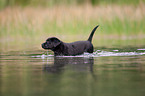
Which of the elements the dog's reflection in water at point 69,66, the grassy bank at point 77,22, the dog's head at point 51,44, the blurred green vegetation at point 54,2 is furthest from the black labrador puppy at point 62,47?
the blurred green vegetation at point 54,2

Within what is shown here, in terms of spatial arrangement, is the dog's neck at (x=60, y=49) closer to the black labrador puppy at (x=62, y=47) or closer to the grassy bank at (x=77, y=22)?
the black labrador puppy at (x=62, y=47)

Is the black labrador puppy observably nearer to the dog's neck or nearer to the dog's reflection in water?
the dog's neck

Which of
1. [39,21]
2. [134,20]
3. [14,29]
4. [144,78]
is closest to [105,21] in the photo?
[134,20]

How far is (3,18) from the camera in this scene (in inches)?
1079

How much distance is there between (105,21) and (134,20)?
2142 millimetres

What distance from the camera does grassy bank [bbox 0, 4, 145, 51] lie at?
971 inches

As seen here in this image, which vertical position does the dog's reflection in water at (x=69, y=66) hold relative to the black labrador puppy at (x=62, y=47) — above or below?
below

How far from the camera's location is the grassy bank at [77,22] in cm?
2466

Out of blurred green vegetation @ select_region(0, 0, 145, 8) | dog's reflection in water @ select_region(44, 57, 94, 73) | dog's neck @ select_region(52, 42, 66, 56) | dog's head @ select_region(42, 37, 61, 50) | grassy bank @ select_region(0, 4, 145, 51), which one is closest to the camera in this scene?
dog's reflection in water @ select_region(44, 57, 94, 73)

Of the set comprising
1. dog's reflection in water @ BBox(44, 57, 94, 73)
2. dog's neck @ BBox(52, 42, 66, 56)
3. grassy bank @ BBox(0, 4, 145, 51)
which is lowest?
dog's reflection in water @ BBox(44, 57, 94, 73)

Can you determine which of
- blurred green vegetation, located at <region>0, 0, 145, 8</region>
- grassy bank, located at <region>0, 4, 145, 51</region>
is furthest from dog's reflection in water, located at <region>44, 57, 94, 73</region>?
blurred green vegetation, located at <region>0, 0, 145, 8</region>

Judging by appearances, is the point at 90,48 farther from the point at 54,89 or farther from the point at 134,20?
the point at 134,20

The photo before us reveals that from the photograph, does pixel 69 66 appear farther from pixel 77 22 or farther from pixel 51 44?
pixel 77 22

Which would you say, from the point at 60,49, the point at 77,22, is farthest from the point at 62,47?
the point at 77,22
